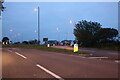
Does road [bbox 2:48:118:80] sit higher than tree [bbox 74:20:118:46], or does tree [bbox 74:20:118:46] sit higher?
tree [bbox 74:20:118:46]

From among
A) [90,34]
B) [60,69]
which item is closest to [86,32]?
[90,34]

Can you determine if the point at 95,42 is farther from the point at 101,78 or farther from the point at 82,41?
the point at 101,78

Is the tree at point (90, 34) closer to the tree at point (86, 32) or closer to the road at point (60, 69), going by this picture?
the tree at point (86, 32)

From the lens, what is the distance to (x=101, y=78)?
10.7m

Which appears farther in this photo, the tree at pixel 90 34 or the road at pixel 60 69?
the tree at pixel 90 34

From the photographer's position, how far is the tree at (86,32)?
67250 mm

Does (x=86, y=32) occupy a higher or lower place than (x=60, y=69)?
higher

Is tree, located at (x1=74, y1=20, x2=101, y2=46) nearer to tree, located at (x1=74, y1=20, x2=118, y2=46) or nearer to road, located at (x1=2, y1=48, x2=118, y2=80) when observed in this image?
tree, located at (x1=74, y1=20, x2=118, y2=46)

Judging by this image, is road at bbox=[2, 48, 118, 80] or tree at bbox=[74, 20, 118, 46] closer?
road at bbox=[2, 48, 118, 80]

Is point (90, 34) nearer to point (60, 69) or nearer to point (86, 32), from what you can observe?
point (86, 32)

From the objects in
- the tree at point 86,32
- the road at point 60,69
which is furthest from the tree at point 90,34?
the road at point 60,69

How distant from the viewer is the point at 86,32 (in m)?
67.2

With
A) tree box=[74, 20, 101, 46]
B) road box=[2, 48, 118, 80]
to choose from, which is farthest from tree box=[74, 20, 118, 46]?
road box=[2, 48, 118, 80]

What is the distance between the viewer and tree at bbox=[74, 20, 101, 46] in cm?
6725
